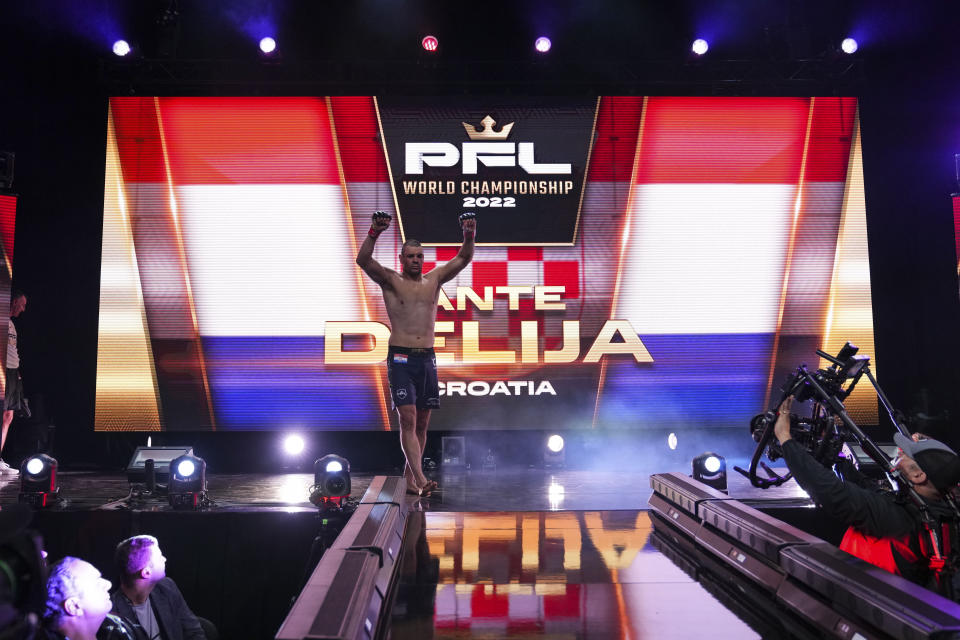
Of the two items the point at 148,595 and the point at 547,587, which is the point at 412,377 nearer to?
the point at 148,595

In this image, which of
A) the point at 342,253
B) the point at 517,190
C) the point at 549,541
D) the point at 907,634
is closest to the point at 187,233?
the point at 342,253

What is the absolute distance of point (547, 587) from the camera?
2.56 m

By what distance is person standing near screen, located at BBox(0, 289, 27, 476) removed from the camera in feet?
20.4

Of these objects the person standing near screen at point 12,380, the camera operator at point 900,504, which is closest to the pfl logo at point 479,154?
the person standing near screen at point 12,380

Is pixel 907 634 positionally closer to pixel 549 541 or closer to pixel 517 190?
pixel 549 541

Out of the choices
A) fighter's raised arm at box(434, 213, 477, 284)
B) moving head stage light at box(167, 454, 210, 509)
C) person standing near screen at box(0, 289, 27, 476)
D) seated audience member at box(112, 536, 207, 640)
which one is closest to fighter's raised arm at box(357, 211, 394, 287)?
fighter's raised arm at box(434, 213, 477, 284)

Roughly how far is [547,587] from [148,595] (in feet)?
6.50

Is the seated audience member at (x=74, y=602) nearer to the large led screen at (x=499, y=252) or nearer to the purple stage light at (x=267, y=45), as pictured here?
the large led screen at (x=499, y=252)

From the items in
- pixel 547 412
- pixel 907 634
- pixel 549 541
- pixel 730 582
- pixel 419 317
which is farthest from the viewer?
pixel 547 412

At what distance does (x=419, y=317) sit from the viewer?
4.86 m

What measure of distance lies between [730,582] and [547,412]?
14.3ft

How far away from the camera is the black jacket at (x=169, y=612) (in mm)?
3283

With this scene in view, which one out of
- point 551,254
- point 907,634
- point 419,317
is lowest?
point 907,634

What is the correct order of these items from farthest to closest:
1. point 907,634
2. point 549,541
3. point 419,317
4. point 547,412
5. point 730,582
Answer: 1. point 547,412
2. point 419,317
3. point 549,541
4. point 730,582
5. point 907,634
